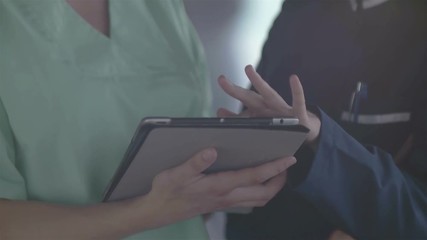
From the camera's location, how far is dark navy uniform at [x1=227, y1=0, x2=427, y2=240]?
0.53 metres

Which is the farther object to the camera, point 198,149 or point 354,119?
point 354,119

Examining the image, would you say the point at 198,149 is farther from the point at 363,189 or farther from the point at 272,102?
the point at 363,189

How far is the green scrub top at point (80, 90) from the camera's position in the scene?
0.46 metres

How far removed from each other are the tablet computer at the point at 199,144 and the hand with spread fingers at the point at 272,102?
45 millimetres

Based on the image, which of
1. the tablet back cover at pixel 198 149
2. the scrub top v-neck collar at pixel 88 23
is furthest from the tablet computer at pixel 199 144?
the scrub top v-neck collar at pixel 88 23

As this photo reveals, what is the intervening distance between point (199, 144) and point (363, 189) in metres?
0.23

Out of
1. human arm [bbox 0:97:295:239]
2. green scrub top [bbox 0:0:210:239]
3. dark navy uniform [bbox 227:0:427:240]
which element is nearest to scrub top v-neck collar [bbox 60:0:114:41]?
green scrub top [bbox 0:0:210:239]

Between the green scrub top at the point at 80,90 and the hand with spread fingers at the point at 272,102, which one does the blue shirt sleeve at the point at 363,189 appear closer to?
the hand with spread fingers at the point at 272,102

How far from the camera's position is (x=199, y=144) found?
432 mm

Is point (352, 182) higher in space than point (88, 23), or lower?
lower

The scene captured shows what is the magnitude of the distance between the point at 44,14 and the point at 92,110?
4.4 inches

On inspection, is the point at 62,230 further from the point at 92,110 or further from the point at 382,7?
the point at 382,7

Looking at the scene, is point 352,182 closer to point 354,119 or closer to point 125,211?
point 354,119

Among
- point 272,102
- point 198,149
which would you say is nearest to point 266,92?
point 272,102
